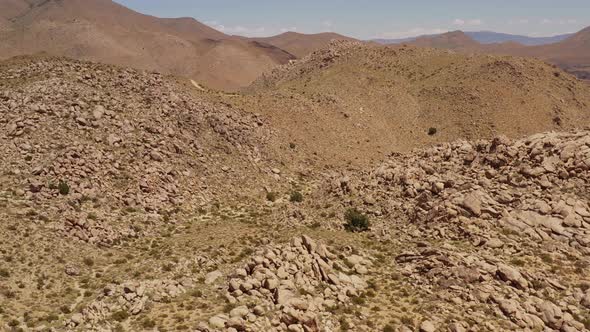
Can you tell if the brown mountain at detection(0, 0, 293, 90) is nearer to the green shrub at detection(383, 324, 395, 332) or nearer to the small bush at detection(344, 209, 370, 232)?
the small bush at detection(344, 209, 370, 232)

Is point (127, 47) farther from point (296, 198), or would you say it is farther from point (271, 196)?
point (296, 198)

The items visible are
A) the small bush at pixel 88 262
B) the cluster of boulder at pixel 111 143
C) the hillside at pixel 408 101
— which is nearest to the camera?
the small bush at pixel 88 262

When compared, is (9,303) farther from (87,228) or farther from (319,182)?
(319,182)

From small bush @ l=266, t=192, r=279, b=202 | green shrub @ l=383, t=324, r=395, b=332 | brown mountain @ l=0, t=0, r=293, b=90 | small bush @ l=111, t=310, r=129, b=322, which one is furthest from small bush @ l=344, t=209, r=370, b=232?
brown mountain @ l=0, t=0, r=293, b=90

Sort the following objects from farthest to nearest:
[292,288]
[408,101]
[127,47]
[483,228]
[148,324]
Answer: [127,47]
[408,101]
[483,228]
[292,288]
[148,324]

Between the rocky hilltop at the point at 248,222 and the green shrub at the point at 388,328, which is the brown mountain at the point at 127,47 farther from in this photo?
the green shrub at the point at 388,328

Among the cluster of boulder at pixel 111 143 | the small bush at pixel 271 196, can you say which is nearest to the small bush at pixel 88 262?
the cluster of boulder at pixel 111 143


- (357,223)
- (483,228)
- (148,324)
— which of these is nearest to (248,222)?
(357,223)
